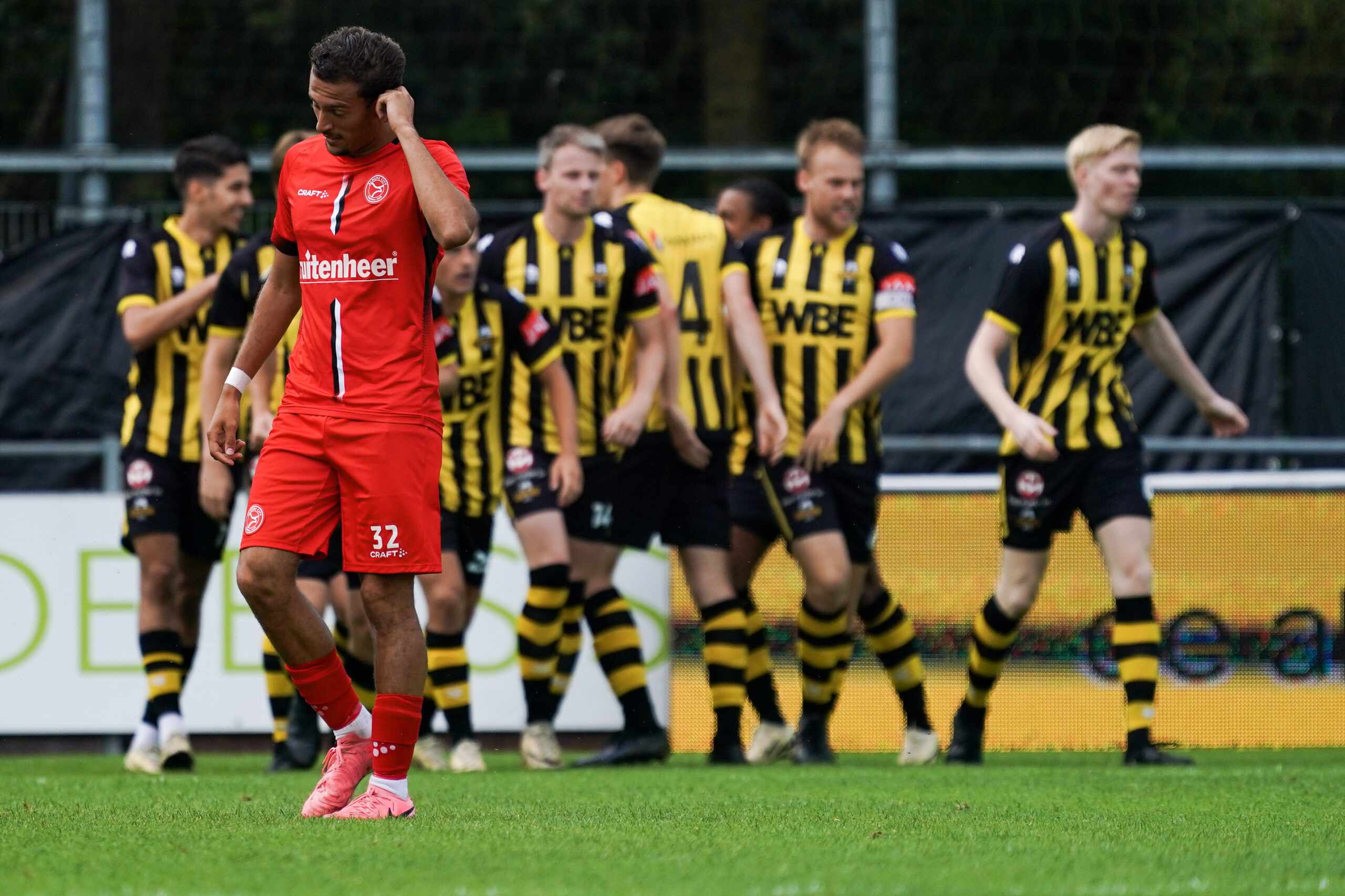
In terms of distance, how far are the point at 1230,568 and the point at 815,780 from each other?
2.90 metres

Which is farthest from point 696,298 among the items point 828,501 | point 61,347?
point 61,347

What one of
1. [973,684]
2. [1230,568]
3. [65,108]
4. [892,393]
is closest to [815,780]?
[973,684]

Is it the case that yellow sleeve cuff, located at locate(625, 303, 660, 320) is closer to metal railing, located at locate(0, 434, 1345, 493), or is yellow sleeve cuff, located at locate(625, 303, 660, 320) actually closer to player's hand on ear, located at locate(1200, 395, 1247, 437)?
metal railing, located at locate(0, 434, 1345, 493)

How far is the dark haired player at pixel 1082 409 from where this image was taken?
6.97 meters

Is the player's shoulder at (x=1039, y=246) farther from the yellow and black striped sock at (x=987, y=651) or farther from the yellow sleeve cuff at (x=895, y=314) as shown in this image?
the yellow and black striped sock at (x=987, y=651)

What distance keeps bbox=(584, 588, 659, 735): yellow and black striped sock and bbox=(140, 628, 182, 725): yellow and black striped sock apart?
1582 millimetres

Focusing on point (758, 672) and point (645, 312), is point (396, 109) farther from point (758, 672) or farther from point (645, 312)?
point (758, 672)

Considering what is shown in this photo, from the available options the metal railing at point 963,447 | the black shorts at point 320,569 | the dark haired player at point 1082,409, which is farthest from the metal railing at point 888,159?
the black shorts at point 320,569

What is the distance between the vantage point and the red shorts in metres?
4.67

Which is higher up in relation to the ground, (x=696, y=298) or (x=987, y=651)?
(x=696, y=298)

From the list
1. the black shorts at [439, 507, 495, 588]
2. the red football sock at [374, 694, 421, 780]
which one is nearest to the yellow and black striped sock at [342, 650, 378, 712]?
the black shorts at [439, 507, 495, 588]

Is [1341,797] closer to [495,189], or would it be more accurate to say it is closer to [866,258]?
[866,258]

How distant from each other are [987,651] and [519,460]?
6.24 feet

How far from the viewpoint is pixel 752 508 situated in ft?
26.1
